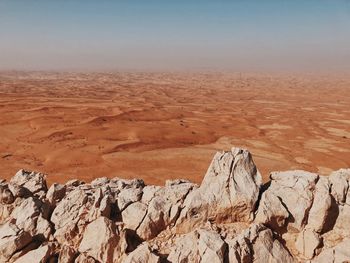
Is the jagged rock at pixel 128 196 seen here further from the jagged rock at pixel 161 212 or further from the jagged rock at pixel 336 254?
the jagged rock at pixel 336 254

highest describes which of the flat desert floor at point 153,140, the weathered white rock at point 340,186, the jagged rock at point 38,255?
the weathered white rock at point 340,186

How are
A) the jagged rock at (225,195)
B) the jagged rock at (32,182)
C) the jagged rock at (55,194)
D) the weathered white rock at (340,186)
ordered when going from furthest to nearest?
the jagged rock at (32,182), the jagged rock at (55,194), the weathered white rock at (340,186), the jagged rock at (225,195)

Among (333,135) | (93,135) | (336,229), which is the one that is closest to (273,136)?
(333,135)

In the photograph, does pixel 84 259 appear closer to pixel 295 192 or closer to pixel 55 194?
pixel 55 194

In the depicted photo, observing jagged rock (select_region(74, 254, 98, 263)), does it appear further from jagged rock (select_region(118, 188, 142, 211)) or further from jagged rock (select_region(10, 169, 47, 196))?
jagged rock (select_region(10, 169, 47, 196))

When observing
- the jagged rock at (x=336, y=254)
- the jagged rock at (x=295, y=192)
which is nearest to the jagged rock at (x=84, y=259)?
the jagged rock at (x=295, y=192)

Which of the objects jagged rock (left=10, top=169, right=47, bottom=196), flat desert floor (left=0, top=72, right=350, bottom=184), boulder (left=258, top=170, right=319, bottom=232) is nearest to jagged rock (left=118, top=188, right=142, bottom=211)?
jagged rock (left=10, top=169, right=47, bottom=196)

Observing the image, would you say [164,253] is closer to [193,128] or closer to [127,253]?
[127,253]
